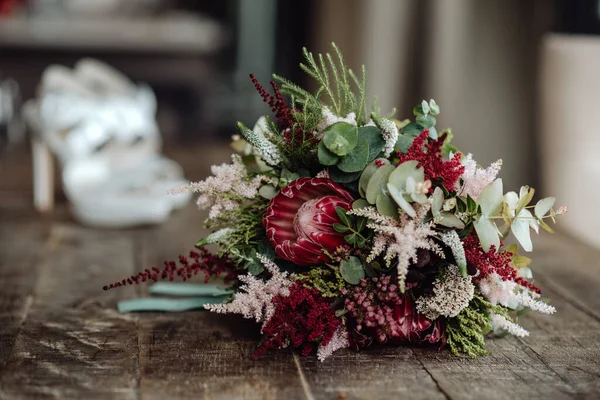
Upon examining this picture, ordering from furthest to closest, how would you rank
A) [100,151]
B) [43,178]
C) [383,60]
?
[383,60] → [43,178] → [100,151]

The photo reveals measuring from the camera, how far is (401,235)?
94 cm

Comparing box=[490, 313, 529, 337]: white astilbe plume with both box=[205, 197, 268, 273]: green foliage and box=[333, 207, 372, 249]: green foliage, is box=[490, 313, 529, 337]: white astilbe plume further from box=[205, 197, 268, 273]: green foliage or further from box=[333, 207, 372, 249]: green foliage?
box=[205, 197, 268, 273]: green foliage

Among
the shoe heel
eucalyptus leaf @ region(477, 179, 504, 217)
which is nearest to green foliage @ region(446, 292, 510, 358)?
eucalyptus leaf @ region(477, 179, 504, 217)

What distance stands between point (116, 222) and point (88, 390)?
1.21m

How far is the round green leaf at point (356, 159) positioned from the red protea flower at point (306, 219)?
0.03m

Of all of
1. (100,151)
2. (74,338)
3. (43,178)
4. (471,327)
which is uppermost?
(471,327)

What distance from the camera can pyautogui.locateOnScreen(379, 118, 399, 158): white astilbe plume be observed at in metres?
1.02

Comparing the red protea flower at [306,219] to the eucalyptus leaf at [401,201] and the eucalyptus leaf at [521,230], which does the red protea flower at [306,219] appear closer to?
the eucalyptus leaf at [401,201]

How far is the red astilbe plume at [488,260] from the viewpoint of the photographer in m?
1.00

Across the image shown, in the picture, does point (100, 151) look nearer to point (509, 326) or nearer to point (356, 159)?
point (356, 159)

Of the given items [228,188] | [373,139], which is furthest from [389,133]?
[228,188]

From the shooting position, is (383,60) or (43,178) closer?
(43,178)

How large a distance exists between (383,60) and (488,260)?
2258mm

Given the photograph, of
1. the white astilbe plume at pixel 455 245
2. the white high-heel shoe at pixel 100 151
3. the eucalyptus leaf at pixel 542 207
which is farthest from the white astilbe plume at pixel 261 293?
the white high-heel shoe at pixel 100 151
